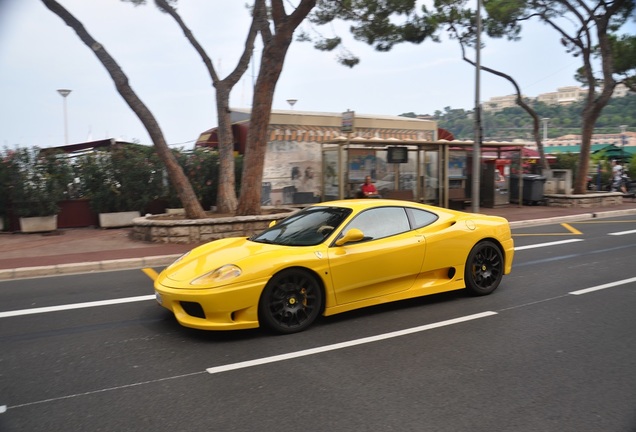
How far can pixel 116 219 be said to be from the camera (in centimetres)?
1439

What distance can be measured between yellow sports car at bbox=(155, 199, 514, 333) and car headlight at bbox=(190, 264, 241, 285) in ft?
0.04

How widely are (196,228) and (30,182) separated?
198 inches

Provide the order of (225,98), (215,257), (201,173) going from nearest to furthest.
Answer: (215,257) → (225,98) → (201,173)

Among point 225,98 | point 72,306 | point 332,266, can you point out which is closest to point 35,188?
point 225,98

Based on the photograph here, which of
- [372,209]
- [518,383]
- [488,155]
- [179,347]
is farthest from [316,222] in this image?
[488,155]

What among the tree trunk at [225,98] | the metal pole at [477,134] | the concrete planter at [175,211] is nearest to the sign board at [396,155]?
the metal pole at [477,134]

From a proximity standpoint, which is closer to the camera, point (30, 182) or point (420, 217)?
point (420, 217)

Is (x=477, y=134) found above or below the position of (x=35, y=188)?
above

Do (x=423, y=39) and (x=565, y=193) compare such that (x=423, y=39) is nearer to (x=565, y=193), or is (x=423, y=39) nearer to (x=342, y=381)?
(x=565, y=193)

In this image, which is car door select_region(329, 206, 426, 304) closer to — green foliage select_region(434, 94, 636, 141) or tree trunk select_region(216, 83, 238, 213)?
tree trunk select_region(216, 83, 238, 213)

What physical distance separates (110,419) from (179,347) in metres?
1.43

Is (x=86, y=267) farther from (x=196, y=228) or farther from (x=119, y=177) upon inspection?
(x=119, y=177)

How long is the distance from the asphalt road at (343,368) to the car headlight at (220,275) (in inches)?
23.0

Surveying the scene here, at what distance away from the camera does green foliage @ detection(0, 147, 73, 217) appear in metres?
12.9
